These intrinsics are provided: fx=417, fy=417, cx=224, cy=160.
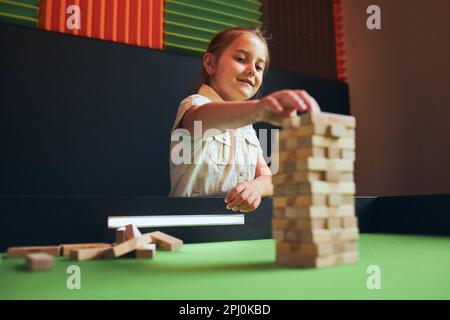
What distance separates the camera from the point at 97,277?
1.65ft

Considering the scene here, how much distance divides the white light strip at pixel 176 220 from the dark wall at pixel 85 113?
111cm

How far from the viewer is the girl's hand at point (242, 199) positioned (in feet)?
2.95

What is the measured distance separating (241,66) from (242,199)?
0.52 meters

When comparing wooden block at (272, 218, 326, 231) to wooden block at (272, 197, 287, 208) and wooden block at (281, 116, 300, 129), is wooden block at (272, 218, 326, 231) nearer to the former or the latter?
wooden block at (272, 197, 287, 208)

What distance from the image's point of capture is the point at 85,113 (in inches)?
73.3

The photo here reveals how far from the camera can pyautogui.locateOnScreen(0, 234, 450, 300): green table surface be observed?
42cm

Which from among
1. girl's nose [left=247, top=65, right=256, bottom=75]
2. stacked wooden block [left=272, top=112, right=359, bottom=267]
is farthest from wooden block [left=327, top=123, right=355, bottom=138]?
girl's nose [left=247, top=65, right=256, bottom=75]

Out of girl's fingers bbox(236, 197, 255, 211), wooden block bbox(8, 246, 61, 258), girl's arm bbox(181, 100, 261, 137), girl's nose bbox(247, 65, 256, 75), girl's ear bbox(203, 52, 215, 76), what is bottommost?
wooden block bbox(8, 246, 61, 258)

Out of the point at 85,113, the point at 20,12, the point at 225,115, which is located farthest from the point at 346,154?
the point at 20,12

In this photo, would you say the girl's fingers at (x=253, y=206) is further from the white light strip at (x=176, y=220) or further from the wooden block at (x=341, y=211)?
the wooden block at (x=341, y=211)

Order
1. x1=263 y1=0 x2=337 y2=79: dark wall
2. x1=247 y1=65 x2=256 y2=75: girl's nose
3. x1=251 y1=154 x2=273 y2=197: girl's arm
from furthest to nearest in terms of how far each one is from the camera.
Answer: x1=263 y1=0 x2=337 y2=79: dark wall → x1=247 y1=65 x2=256 y2=75: girl's nose → x1=251 y1=154 x2=273 y2=197: girl's arm

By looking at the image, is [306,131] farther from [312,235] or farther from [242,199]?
[242,199]

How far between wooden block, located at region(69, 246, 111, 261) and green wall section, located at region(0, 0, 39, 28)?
156cm
